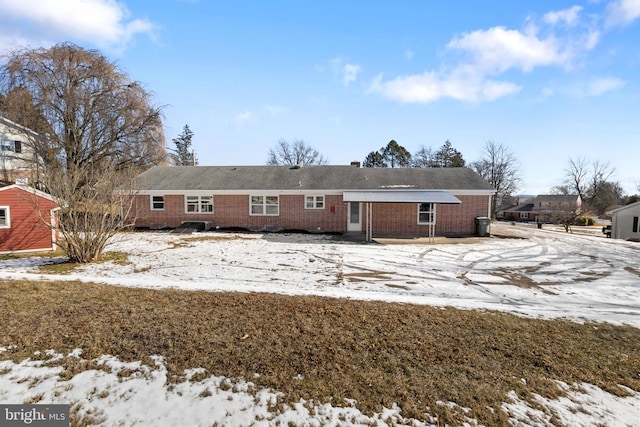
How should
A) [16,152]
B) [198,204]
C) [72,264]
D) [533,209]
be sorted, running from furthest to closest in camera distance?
[533,209] → [16,152] → [198,204] → [72,264]

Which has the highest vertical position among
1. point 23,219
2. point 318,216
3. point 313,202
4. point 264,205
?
point 313,202

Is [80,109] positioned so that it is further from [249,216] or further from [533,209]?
[533,209]

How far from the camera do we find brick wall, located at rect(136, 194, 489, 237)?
17.9m

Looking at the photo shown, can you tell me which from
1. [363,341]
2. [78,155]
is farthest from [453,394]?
[78,155]

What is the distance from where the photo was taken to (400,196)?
16562 millimetres

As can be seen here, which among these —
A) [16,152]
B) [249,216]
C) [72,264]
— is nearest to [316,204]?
[249,216]

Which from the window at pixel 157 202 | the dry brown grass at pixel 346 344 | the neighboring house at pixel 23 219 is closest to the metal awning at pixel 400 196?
the dry brown grass at pixel 346 344

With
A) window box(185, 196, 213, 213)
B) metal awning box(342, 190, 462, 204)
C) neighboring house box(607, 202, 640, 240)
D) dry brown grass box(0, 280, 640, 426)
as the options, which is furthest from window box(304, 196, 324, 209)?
neighboring house box(607, 202, 640, 240)

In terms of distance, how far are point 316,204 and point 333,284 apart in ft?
35.9

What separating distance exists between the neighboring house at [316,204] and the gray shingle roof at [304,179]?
64 millimetres

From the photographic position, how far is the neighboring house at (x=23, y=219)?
11.3 m

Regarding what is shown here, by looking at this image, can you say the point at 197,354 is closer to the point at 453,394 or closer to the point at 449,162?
the point at 453,394

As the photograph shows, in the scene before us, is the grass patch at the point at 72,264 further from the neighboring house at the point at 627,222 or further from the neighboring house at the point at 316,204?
the neighboring house at the point at 627,222

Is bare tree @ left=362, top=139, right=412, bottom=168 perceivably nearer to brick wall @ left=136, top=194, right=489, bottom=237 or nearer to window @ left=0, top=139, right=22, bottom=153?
brick wall @ left=136, top=194, right=489, bottom=237
